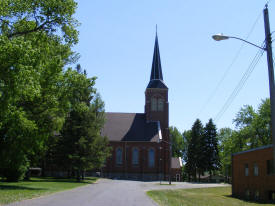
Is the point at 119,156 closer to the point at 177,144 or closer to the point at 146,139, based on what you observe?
the point at 146,139

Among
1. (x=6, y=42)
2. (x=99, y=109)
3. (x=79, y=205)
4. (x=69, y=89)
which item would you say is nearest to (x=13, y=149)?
(x=69, y=89)

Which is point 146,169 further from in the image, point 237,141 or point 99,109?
point 99,109

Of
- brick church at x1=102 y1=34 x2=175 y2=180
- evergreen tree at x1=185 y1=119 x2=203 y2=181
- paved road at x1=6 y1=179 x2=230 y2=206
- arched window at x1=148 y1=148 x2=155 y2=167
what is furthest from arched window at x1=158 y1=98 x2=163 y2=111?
paved road at x1=6 y1=179 x2=230 y2=206

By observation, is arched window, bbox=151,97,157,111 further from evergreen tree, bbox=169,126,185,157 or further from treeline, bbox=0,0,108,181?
treeline, bbox=0,0,108,181

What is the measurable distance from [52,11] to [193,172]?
63271 mm

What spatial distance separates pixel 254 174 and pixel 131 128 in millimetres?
40974

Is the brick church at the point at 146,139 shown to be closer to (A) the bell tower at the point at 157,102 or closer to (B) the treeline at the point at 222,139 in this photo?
(A) the bell tower at the point at 157,102

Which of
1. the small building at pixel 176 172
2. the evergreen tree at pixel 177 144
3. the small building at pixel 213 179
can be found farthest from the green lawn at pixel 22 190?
the evergreen tree at pixel 177 144

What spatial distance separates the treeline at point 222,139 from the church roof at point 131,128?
1051 cm

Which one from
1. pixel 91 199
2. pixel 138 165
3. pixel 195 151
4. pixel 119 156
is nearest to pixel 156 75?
pixel 195 151

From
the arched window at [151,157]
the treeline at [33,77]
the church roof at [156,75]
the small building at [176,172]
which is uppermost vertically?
the church roof at [156,75]

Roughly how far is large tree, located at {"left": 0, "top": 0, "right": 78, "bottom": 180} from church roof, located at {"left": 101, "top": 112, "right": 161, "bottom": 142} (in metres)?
43.1

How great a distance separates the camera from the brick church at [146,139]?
2583 inches

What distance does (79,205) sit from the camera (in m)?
14.6
